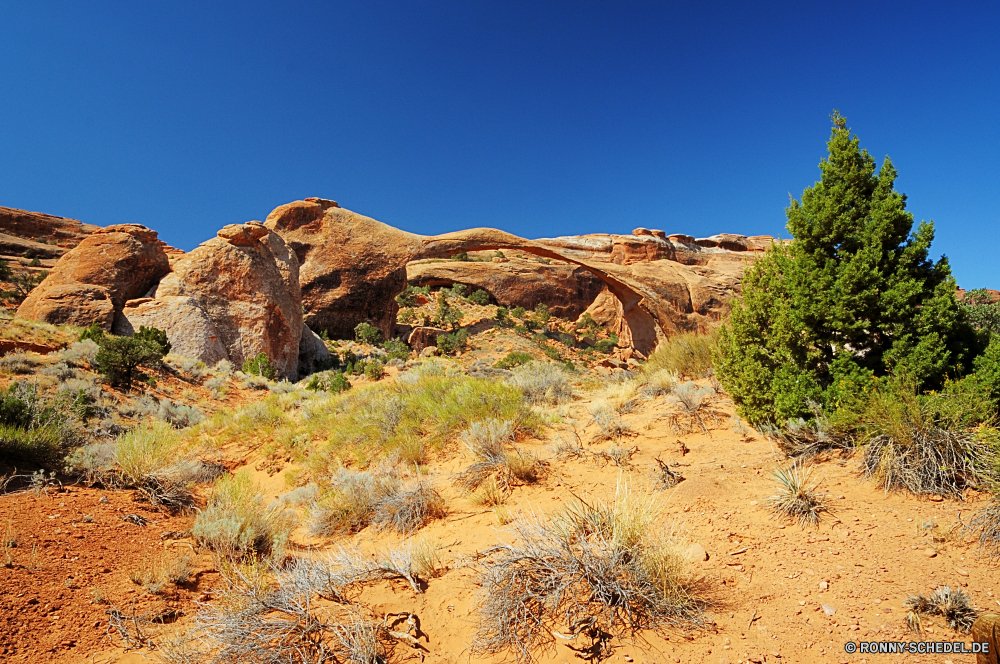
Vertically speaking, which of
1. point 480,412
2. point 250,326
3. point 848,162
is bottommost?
point 480,412

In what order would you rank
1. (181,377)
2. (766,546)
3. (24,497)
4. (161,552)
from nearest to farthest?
(766,546), (161,552), (24,497), (181,377)

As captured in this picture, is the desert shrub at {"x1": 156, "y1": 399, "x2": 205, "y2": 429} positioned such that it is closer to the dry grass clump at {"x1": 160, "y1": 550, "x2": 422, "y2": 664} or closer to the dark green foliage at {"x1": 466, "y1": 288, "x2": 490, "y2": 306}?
the dry grass clump at {"x1": 160, "y1": 550, "x2": 422, "y2": 664}

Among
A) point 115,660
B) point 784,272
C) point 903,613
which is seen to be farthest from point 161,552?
point 784,272

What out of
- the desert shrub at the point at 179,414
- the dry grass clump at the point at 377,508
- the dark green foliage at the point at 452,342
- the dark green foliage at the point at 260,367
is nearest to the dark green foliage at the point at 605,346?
the dark green foliage at the point at 452,342

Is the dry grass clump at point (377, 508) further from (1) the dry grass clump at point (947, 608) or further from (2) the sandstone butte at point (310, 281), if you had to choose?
(2) the sandstone butte at point (310, 281)

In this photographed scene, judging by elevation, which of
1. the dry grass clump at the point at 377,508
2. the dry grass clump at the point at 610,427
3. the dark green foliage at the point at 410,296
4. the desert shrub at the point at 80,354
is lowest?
the dry grass clump at the point at 377,508

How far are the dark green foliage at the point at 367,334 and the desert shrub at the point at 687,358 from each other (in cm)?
1382

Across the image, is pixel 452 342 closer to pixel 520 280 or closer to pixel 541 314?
pixel 541 314

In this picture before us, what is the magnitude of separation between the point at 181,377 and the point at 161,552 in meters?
9.58

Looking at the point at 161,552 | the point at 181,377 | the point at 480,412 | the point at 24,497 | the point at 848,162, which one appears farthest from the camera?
the point at 181,377

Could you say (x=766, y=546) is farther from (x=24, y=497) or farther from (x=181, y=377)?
(x=181, y=377)

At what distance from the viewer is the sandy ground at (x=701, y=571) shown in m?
2.15

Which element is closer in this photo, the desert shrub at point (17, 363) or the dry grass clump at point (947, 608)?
the dry grass clump at point (947, 608)

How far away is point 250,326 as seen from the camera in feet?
48.8
